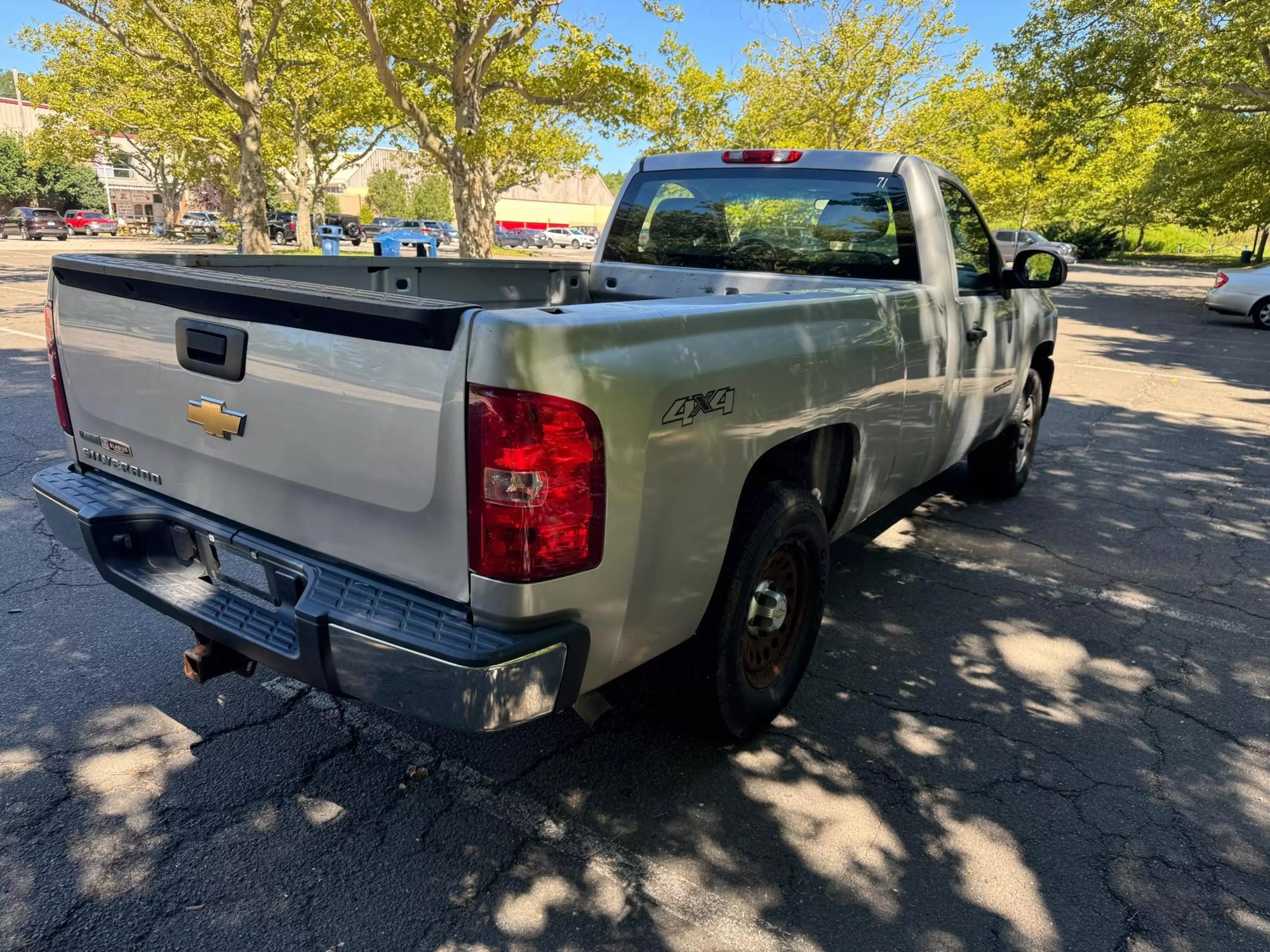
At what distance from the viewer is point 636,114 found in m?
19.1

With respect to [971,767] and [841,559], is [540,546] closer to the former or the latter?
[971,767]

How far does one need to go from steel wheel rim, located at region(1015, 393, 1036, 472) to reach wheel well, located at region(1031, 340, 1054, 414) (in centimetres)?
17

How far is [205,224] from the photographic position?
48375mm

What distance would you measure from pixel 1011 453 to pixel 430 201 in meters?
80.9

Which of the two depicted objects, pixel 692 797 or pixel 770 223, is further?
pixel 770 223

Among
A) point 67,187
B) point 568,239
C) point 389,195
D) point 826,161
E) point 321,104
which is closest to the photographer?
point 826,161

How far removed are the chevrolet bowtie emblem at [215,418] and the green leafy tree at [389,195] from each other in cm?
8237

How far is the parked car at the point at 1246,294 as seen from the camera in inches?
649

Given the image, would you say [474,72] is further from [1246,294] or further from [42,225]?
[42,225]

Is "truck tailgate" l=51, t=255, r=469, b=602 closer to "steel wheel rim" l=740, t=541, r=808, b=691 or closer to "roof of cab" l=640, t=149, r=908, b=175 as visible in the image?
"steel wheel rim" l=740, t=541, r=808, b=691

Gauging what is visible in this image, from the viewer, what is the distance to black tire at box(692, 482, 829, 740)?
2604 mm

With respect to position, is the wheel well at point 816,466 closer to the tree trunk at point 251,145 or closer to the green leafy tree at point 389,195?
the tree trunk at point 251,145

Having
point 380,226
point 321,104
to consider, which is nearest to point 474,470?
point 321,104

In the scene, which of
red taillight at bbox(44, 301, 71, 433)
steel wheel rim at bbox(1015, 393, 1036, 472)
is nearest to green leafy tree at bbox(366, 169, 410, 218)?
steel wheel rim at bbox(1015, 393, 1036, 472)
